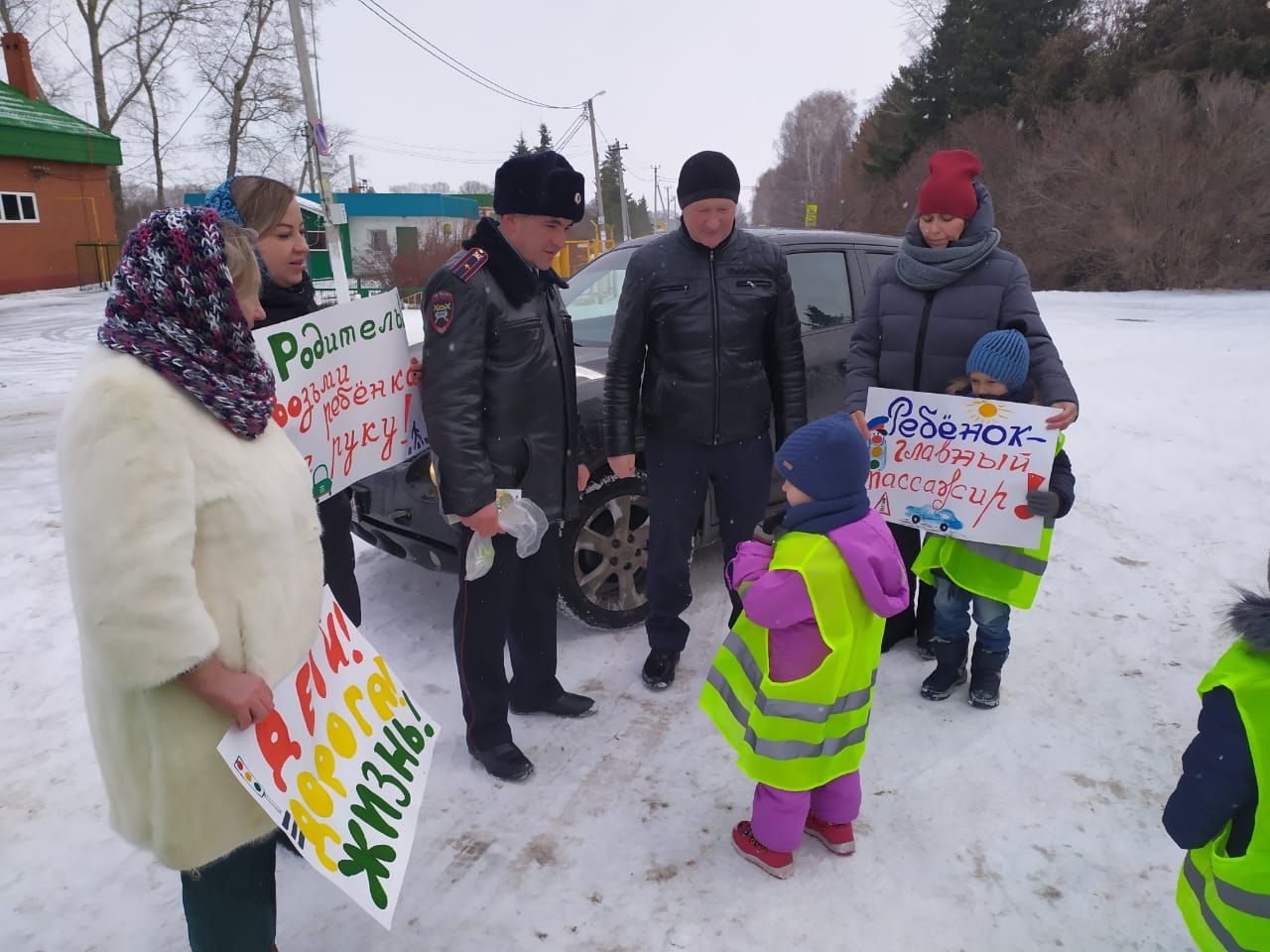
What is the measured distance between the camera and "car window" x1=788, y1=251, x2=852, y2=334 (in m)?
4.39

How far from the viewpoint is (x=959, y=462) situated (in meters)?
3.13

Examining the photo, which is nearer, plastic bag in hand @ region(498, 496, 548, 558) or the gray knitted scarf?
plastic bag in hand @ region(498, 496, 548, 558)

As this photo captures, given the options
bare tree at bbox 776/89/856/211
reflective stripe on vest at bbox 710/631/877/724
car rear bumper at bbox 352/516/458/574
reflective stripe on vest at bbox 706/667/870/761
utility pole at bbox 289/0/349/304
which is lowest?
reflective stripe on vest at bbox 706/667/870/761

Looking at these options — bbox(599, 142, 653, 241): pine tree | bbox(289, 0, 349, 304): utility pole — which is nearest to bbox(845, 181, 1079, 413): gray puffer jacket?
bbox(289, 0, 349, 304): utility pole

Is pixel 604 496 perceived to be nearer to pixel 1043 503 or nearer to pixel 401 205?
pixel 1043 503

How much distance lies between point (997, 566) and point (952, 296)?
108 cm

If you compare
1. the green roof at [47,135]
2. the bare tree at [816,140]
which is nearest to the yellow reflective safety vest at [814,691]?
the green roof at [47,135]

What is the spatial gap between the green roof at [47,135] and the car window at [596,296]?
26.1m

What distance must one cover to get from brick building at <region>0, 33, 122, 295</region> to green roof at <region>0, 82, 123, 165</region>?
2 cm

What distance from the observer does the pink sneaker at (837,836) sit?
8.02ft

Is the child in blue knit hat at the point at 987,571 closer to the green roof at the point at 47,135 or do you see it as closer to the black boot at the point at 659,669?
the black boot at the point at 659,669

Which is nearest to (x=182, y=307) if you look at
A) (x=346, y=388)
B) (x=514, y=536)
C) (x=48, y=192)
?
(x=346, y=388)

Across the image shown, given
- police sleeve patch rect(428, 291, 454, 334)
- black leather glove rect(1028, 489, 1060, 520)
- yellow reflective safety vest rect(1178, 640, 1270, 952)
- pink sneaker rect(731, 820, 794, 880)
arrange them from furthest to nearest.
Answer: black leather glove rect(1028, 489, 1060, 520), police sleeve patch rect(428, 291, 454, 334), pink sneaker rect(731, 820, 794, 880), yellow reflective safety vest rect(1178, 640, 1270, 952)

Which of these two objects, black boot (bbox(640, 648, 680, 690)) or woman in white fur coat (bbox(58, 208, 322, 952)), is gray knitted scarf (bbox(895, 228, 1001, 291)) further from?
woman in white fur coat (bbox(58, 208, 322, 952))
